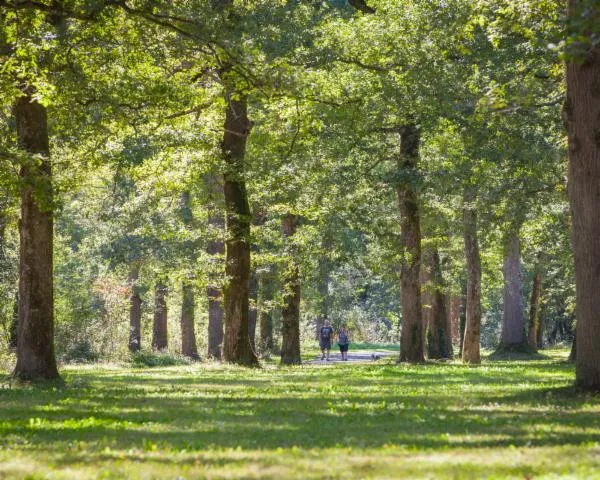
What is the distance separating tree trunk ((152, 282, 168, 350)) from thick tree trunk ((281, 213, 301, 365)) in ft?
45.9

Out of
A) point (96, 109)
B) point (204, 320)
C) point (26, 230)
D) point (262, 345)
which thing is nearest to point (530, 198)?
point (96, 109)

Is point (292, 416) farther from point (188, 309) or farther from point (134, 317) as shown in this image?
point (134, 317)

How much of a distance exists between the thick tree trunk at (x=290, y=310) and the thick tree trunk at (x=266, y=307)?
3.16 m

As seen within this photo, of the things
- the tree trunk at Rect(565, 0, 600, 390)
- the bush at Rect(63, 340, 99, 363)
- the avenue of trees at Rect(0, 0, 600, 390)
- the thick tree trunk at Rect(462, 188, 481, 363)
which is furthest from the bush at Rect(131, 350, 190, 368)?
the tree trunk at Rect(565, 0, 600, 390)

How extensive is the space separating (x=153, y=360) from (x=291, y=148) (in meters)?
15.2

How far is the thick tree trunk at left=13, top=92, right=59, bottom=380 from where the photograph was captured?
18.9m

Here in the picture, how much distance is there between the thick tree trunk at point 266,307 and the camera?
124ft

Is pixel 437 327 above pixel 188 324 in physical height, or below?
below

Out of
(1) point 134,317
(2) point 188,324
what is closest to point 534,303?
(2) point 188,324

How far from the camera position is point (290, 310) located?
111 feet

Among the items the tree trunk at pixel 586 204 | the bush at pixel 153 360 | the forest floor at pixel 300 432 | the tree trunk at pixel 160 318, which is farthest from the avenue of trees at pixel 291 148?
the forest floor at pixel 300 432

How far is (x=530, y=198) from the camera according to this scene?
28953mm

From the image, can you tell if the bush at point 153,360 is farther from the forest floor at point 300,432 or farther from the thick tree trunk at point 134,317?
the forest floor at point 300,432

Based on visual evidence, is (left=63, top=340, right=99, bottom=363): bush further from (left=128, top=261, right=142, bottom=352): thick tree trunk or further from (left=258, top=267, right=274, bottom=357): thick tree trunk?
(left=258, top=267, right=274, bottom=357): thick tree trunk
